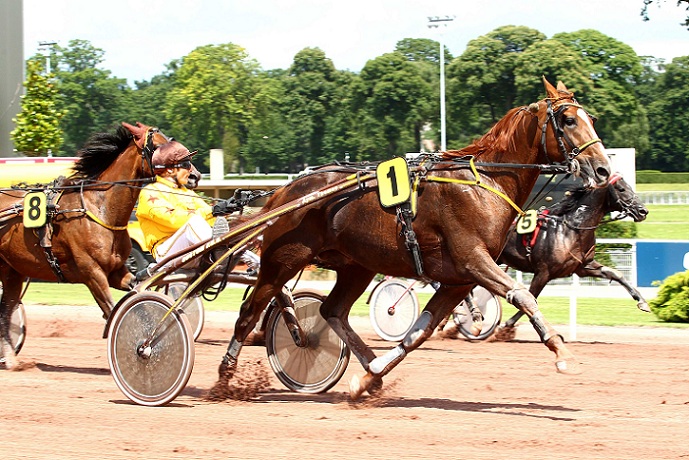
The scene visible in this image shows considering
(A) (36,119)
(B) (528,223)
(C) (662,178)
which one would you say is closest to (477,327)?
(B) (528,223)

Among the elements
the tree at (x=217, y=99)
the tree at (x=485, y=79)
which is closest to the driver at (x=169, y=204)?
the tree at (x=485, y=79)

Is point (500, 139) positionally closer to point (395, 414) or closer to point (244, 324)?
point (395, 414)

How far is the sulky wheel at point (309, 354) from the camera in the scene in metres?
7.29

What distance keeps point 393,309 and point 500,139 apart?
4.67 m

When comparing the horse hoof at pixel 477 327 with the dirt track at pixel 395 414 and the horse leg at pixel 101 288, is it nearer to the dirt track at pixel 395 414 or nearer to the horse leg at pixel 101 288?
the dirt track at pixel 395 414

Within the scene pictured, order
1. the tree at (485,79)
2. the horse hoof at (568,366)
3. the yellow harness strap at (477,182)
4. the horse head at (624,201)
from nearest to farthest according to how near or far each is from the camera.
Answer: the horse hoof at (568,366), the yellow harness strap at (477,182), the horse head at (624,201), the tree at (485,79)

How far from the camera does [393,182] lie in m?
6.46

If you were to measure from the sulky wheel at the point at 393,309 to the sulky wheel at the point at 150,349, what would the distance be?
478 centimetres

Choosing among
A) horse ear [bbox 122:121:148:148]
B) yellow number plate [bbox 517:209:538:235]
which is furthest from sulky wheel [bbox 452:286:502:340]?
horse ear [bbox 122:121:148:148]

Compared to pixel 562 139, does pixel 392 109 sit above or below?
above

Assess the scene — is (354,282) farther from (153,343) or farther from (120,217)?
(120,217)

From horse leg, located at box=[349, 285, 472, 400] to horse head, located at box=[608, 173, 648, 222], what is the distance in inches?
196

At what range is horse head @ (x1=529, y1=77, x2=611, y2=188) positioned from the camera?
618cm

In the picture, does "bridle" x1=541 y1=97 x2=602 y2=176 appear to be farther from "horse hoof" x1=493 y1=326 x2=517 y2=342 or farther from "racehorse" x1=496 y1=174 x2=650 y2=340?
"horse hoof" x1=493 y1=326 x2=517 y2=342
